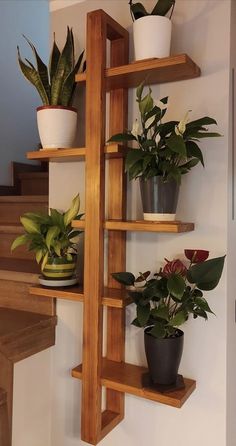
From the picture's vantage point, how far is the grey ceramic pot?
1136 mm

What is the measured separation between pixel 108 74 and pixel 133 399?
1157 millimetres

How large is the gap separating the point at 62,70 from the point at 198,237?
2.49 ft

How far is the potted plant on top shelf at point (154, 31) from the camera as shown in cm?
116

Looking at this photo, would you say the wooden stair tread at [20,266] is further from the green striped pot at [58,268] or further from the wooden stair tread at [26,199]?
the wooden stair tread at [26,199]

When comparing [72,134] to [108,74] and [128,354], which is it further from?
[128,354]

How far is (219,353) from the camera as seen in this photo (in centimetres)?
124

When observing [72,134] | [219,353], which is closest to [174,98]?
[72,134]

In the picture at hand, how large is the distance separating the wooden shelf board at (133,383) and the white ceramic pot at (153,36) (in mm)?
1043

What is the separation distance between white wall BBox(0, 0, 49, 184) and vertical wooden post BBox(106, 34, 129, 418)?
1.53m

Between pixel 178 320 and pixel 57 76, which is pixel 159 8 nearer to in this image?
pixel 57 76

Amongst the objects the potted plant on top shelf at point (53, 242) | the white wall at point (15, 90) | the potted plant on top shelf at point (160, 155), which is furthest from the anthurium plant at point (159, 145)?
the white wall at point (15, 90)

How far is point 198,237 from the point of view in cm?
126

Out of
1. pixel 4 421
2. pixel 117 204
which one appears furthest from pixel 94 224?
pixel 4 421

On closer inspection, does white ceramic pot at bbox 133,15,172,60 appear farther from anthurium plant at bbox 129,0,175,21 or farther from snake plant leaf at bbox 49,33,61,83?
snake plant leaf at bbox 49,33,61,83
